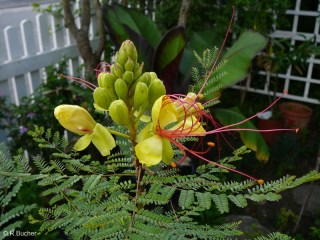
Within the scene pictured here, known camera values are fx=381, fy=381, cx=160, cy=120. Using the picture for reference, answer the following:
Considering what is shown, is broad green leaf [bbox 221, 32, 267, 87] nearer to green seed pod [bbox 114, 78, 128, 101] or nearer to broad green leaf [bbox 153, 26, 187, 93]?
broad green leaf [bbox 153, 26, 187, 93]

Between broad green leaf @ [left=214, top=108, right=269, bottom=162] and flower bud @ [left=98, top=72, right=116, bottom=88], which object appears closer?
flower bud @ [left=98, top=72, right=116, bottom=88]

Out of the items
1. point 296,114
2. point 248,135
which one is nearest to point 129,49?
point 248,135

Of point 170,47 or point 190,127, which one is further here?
point 170,47

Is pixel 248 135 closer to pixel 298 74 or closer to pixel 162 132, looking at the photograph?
pixel 298 74

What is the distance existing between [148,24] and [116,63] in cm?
275

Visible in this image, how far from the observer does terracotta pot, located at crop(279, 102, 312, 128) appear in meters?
4.32

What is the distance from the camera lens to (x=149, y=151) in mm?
949

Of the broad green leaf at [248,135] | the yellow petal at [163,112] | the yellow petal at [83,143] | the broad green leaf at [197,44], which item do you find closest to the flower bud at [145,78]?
the yellow petal at [163,112]

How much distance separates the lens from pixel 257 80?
4789 mm

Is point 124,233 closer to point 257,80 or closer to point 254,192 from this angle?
point 254,192

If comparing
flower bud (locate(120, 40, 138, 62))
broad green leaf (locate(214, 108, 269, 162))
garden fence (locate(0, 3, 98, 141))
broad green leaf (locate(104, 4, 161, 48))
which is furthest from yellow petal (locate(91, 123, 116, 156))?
broad green leaf (locate(104, 4, 161, 48))

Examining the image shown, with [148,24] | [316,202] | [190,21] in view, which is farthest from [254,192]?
[190,21]

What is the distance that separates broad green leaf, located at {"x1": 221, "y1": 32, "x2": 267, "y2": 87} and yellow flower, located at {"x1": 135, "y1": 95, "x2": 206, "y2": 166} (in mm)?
1978

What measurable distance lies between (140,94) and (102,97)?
0.11 metres
